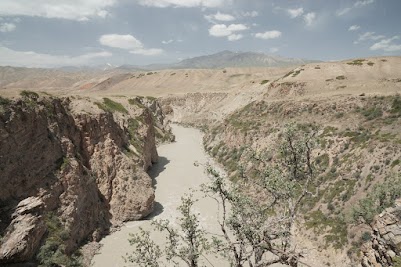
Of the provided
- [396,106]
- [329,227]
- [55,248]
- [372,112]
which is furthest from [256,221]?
[396,106]

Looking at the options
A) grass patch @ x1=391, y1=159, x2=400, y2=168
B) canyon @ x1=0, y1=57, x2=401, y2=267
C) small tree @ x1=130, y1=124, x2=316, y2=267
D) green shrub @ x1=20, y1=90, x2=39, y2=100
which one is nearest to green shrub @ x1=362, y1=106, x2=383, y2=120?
canyon @ x1=0, y1=57, x2=401, y2=267

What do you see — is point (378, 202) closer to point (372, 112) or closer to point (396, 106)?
point (372, 112)

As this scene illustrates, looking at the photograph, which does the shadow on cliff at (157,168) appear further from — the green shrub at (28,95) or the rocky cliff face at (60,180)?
the green shrub at (28,95)

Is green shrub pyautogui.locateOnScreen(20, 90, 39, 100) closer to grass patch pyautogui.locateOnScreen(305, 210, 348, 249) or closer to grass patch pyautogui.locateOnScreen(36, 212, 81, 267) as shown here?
grass patch pyautogui.locateOnScreen(36, 212, 81, 267)

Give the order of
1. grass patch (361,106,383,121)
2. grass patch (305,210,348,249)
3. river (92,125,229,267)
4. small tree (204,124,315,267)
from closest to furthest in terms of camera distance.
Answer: small tree (204,124,315,267) → grass patch (305,210,348,249) → river (92,125,229,267) → grass patch (361,106,383,121)

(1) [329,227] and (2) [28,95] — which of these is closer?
(1) [329,227]

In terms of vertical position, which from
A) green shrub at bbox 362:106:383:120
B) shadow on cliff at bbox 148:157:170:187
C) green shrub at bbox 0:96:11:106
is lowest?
shadow on cliff at bbox 148:157:170:187
